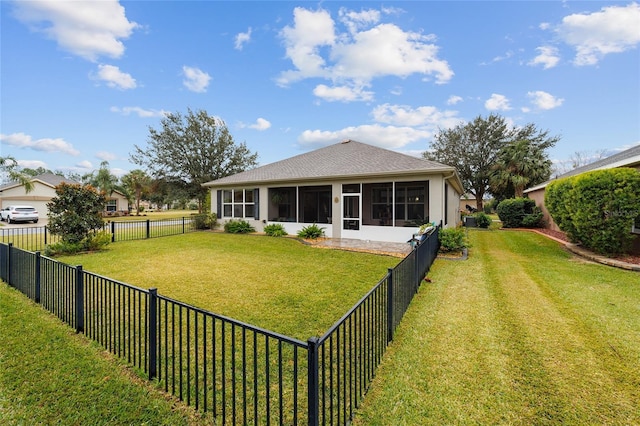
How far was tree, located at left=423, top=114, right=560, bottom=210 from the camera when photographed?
88.7 feet

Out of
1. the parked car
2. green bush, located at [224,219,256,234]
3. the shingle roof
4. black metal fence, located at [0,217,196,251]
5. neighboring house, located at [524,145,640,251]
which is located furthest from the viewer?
the parked car

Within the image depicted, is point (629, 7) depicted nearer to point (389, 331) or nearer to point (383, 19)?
point (383, 19)

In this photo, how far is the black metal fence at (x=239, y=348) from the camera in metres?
2.01

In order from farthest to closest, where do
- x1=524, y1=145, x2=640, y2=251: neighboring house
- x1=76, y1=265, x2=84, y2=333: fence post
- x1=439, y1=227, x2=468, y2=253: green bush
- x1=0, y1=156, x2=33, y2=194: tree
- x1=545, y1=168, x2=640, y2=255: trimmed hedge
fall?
x1=0, y1=156, x2=33, y2=194: tree < x1=439, y1=227, x2=468, y2=253: green bush < x1=524, y1=145, x2=640, y2=251: neighboring house < x1=545, y1=168, x2=640, y2=255: trimmed hedge < x1=76, y1=265, x2=84, y2=333: fence post

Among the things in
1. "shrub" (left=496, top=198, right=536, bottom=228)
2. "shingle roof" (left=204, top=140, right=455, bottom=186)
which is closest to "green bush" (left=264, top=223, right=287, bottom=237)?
"shingle roof" (left=204, top=140, right=455, bottom=186)

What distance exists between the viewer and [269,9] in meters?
11.2

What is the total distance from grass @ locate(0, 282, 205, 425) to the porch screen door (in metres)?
9.64

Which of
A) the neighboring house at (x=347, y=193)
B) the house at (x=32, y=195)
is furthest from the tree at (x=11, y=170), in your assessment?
the neighboring house at (x=347, y=193)

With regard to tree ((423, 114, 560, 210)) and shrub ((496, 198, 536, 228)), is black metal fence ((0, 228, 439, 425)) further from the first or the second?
tree ((423, 114, 560, 210))

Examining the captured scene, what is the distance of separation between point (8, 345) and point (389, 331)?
4.88 meters

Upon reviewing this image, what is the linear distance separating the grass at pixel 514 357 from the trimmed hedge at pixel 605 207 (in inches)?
83.4

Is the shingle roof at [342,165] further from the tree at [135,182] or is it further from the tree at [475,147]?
the tree at [135,182]

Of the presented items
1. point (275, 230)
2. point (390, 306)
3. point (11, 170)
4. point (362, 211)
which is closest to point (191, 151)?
point (11, 170)

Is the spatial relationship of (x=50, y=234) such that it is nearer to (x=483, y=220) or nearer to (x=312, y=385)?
(x=312, y=385)
